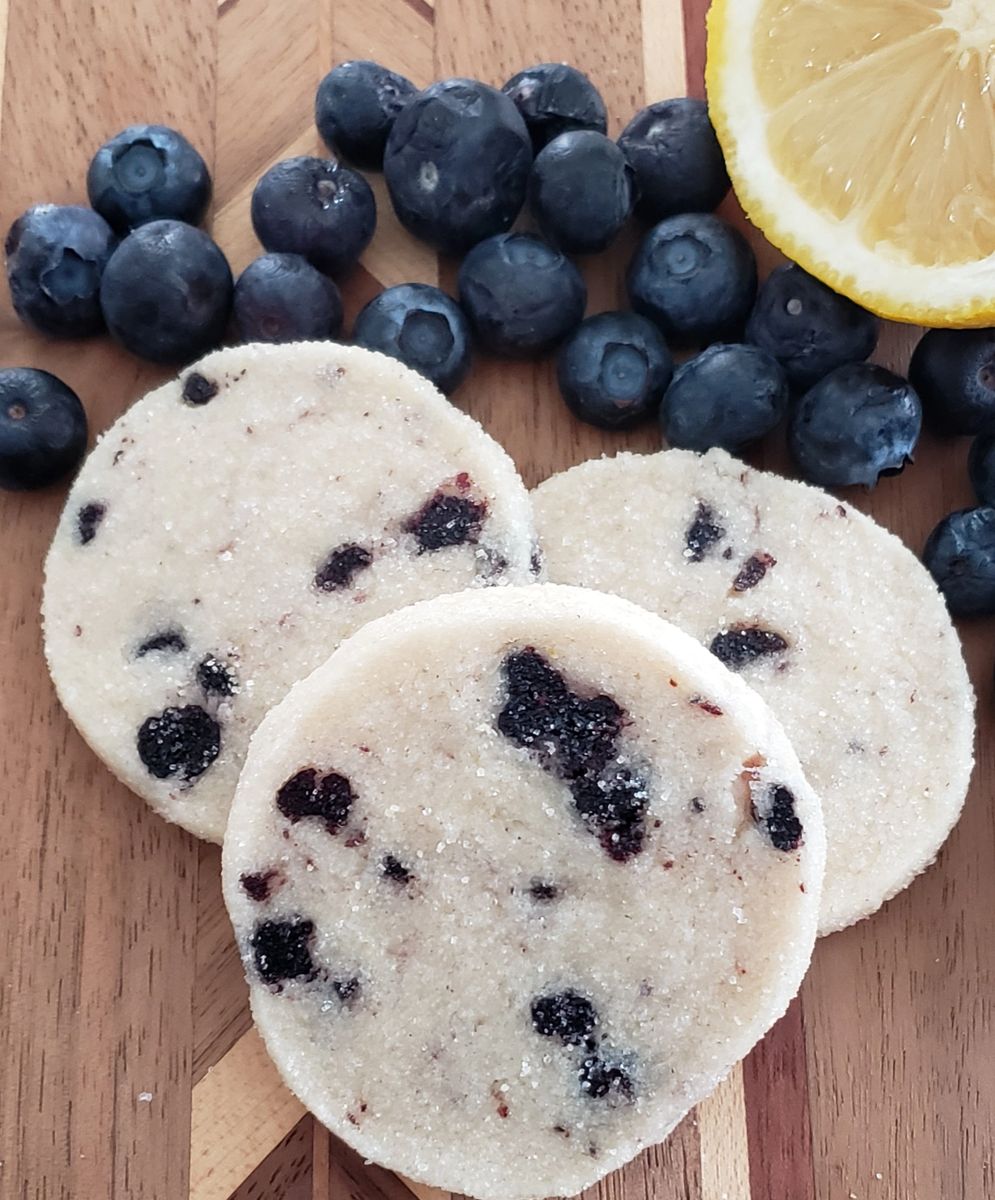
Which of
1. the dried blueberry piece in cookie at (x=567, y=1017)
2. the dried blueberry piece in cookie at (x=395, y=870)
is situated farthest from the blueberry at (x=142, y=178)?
the dried blueberry piece in cookie at (x=567, y=1017)

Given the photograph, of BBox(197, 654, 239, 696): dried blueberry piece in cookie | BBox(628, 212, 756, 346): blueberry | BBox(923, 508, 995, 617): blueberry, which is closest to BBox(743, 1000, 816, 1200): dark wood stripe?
BBox(923, 508, 995, 617): blueberry

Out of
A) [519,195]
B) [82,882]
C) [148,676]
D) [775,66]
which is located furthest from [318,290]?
[82,882]

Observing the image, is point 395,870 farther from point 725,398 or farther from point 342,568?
point 725,398

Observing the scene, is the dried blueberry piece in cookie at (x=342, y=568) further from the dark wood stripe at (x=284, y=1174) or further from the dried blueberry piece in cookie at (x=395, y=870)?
the dark wood stripe at (x=284, y=1174)

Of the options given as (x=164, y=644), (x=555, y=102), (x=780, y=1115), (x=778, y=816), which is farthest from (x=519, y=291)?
(x=780, y=1115)

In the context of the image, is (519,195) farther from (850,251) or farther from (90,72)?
(90,72)

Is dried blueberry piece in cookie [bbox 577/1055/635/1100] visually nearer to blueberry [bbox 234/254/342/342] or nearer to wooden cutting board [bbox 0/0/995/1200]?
wooden cutting board [bbox 0/0/995/1200]
